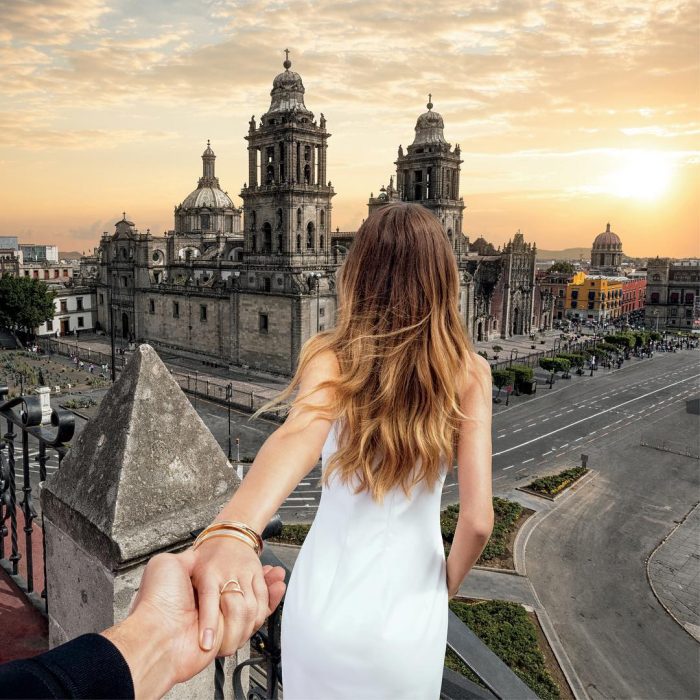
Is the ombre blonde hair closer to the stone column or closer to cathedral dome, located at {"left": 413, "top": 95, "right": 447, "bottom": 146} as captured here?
the stone column

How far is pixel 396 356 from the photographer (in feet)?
8.32

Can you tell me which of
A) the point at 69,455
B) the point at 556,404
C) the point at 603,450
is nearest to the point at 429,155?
the point at 556,404

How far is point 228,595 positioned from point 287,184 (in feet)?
135

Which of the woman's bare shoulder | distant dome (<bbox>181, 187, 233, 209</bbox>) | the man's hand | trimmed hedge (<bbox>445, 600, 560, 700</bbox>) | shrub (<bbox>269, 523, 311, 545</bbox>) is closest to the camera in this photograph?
the man's hand

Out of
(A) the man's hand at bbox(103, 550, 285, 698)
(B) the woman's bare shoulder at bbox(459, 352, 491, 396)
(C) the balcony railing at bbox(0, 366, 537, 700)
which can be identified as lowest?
(C) the balcony railing at bbox(0, 366, 537, 700)

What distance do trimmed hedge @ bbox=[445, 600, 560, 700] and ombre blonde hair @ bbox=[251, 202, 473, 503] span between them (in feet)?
40.8

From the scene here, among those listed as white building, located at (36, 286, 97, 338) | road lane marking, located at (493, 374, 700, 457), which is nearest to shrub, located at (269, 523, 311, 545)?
road lane marking, located at (493, 374, 700, 457)

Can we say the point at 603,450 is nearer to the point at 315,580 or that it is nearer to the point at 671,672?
the point at 671,672

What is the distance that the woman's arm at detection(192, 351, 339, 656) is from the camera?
5.32 ft

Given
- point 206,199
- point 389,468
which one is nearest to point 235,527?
point 389,468

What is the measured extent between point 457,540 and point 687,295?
319 feet

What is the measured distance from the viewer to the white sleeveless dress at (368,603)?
2.42m

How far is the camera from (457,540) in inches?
98.7

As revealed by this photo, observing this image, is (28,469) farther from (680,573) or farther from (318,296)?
(318,296)
